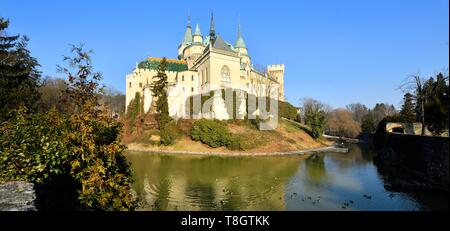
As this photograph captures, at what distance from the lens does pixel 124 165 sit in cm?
1261

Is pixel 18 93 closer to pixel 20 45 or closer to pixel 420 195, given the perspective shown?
pixel 20 45

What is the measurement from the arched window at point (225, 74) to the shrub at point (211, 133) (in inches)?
565

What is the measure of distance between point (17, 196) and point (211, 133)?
31295 millimetres

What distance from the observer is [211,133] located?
3662 centimetres

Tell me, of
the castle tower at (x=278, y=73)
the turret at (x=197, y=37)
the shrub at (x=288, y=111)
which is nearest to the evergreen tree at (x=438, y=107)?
the shrub at (x=288, y=111)

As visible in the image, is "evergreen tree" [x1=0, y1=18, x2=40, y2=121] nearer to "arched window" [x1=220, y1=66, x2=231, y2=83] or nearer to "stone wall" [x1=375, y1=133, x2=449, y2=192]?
"stone wall" [x1=375, y1=133, x2=449, y2=192]

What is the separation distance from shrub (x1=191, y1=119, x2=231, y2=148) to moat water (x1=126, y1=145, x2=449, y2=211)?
435 inches

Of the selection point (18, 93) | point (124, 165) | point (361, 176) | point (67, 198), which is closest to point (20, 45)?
point (18, 93)

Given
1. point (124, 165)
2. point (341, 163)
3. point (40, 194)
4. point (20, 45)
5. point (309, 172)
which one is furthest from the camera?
point (341, 163)

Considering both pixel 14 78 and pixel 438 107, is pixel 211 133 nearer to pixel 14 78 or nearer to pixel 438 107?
pixel 14 78

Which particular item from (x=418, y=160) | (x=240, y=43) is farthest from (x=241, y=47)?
(x=418, y=160)

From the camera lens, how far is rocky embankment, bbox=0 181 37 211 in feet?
15.9

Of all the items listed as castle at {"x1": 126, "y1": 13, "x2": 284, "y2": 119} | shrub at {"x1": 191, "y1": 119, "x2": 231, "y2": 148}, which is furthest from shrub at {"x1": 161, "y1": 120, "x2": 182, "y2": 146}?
castle at {"x1": 126, "y1": 13, "x2": 284, "y2": 119}
